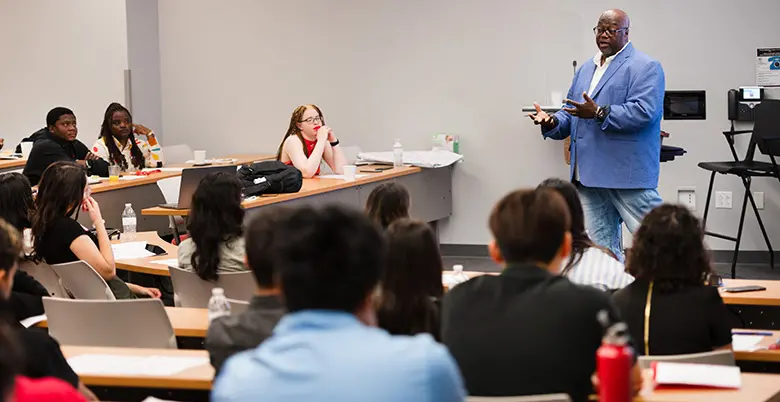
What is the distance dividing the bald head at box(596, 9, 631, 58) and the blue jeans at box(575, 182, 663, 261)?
2.65 ft

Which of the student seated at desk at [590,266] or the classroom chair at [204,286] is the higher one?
the student seated at desk at [590,266]

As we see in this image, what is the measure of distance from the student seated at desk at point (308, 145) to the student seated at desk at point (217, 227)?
2.95 metres

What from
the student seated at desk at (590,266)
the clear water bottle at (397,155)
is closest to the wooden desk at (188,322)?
the student seated at desk at (590,266)

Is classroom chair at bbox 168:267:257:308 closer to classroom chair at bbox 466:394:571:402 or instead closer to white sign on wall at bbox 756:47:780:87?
classroom chair at bbox 466:394:571:402

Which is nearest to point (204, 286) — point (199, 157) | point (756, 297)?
point (756, 297)

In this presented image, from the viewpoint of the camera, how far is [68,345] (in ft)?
11.7

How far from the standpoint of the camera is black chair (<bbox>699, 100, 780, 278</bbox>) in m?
7.06

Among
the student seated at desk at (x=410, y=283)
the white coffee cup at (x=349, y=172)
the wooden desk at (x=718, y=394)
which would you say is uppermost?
the student seated at desk at (x=410, y=283)

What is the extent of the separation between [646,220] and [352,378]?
169 cm

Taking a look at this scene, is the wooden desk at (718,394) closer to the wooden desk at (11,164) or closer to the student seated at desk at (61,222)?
the student seated at desk at (61,222)

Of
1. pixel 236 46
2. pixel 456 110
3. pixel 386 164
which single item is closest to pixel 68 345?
pixel 386 164

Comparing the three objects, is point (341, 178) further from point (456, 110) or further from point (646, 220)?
point (646, 220)

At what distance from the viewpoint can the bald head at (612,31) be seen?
5.83m

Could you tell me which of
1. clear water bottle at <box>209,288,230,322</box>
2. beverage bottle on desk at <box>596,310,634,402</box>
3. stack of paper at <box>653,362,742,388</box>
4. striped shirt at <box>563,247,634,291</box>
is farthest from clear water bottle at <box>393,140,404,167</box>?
beverage bottle on desk at <box>596,310,634,402</box>
